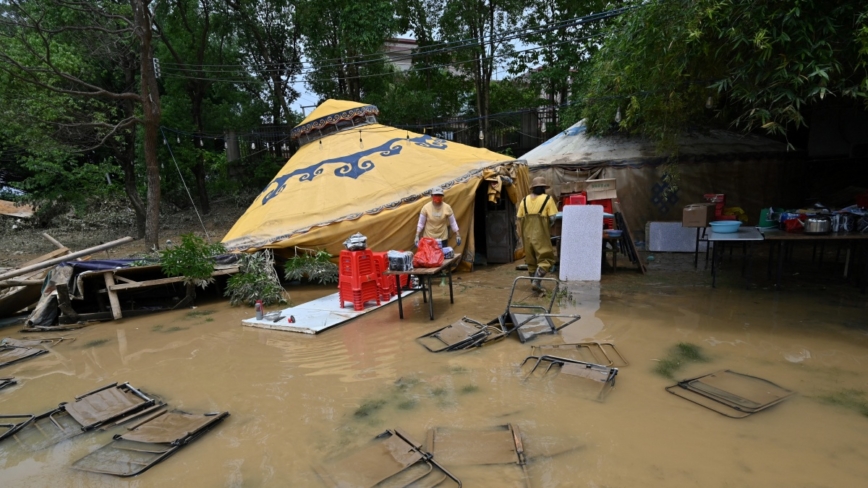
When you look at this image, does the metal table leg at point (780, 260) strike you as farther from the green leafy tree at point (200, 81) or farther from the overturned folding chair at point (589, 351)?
the green leafy tree at point (200, 81)

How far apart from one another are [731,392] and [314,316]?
4452mm

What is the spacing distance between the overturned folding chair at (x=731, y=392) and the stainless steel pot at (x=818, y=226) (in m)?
3.07

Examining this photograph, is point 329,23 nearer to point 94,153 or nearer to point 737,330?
point 94,153

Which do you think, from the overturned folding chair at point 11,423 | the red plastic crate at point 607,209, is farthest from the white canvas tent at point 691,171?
the overturned folding chair at point 11,423

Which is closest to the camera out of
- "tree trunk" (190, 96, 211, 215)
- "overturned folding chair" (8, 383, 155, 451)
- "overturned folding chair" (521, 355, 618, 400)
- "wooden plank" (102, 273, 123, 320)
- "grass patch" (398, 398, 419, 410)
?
"overturned folding chair" (8, 383, 155, 451)

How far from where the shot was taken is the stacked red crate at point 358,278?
6145 mm

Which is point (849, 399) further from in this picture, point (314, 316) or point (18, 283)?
point (18, 283)

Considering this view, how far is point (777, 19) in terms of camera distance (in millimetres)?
4227

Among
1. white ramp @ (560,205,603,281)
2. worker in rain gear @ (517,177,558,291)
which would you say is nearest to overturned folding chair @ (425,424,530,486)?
worker in rain gear @ (517,177,558,291)

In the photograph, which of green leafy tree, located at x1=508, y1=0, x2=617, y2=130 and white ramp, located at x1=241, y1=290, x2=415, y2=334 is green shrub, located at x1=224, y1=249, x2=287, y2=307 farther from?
green leafy tree, located at x1=508, y1=0, x2=617, y2=130

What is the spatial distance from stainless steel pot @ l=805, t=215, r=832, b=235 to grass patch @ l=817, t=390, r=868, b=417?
2.95 meters

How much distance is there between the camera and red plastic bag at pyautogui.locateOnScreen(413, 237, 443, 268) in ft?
18.5

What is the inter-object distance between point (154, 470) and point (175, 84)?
1459 centimetres

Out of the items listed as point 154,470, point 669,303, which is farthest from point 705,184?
point 154,470
